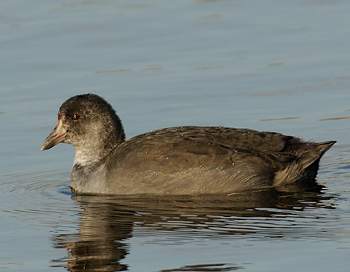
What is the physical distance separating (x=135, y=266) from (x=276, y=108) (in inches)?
263

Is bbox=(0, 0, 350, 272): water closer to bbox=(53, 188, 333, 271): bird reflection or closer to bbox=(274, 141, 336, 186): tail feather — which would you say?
bbox=(53, 188, 333, 271): bird reflection

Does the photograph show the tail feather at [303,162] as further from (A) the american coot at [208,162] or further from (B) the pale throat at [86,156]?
(B) the pale throat at [86,156]

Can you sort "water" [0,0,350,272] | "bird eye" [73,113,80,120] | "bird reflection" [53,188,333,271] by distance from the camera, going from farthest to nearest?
"bird eye" [73,113,80,120] < "bird reflection" [53,188,333,271] < "water" [0,0,350,272]

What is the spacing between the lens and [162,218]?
1511 cm

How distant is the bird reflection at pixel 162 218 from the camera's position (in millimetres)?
13672

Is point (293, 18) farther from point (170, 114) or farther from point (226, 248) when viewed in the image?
point (226, 248)

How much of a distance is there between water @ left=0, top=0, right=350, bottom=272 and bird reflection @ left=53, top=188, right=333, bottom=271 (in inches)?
0.8

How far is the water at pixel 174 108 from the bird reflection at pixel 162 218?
0.02 metres

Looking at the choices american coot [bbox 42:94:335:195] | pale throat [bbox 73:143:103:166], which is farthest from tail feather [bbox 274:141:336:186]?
pale throat [bbox 73:143:103:166]

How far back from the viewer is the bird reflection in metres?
13.7

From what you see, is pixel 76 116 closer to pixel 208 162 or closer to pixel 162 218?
pixel 208 162

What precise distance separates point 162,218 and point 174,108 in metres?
4.30

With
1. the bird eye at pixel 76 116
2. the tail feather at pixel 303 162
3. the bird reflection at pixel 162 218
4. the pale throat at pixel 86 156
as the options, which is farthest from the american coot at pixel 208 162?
the bird eye at pixel 76 116

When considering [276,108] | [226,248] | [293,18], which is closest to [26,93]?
[276,108]
